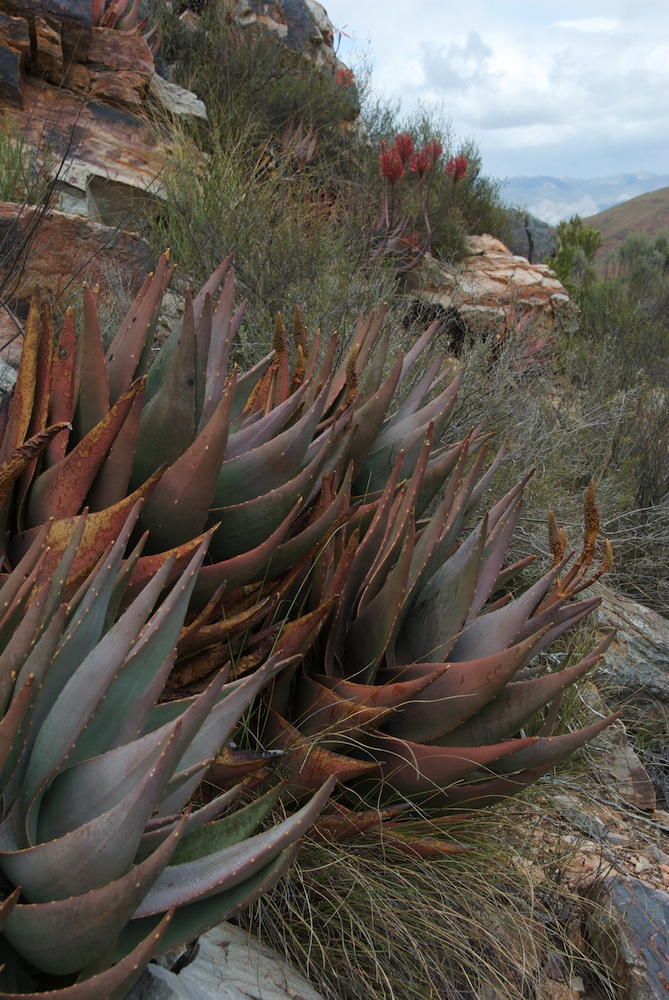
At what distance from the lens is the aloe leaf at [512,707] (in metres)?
1.71

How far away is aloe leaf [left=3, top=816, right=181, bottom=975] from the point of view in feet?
3.02

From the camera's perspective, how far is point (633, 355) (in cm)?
865

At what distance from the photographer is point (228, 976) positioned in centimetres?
139

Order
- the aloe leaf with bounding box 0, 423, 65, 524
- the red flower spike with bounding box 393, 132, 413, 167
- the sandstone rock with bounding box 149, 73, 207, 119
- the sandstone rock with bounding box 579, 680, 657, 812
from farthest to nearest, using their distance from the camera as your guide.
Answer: the sandstone rock with bounding box 149, 73, 207, 119 → the red flower spike with bounding box 393, 132, 413, 167 → the sandstone rock with bounding box 579, 680, 657, 812 → the aloe leaf with bounding box 0, 423, 65, 524

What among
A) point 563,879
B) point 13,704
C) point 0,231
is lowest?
point 563,879

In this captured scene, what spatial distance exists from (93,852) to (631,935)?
1.67 meters

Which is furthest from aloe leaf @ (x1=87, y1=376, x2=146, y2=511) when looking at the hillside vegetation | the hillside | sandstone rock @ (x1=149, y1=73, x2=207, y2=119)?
the hillside

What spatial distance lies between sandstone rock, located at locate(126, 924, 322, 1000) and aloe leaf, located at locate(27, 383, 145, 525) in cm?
88

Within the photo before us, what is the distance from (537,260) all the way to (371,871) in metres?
13.2

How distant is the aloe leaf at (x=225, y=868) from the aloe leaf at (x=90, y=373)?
1.07 metres

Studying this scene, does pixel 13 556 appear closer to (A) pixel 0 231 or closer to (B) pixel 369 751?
(B) pixel 369 751

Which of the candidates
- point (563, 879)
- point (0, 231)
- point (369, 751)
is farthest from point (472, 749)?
point (0, 231)

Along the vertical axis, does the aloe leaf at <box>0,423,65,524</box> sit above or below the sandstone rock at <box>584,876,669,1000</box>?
above

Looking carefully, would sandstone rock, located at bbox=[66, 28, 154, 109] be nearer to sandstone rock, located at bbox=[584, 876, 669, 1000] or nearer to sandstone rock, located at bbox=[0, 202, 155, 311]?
sandstone rock, located at bbox=[0, 202, 155, 311]
